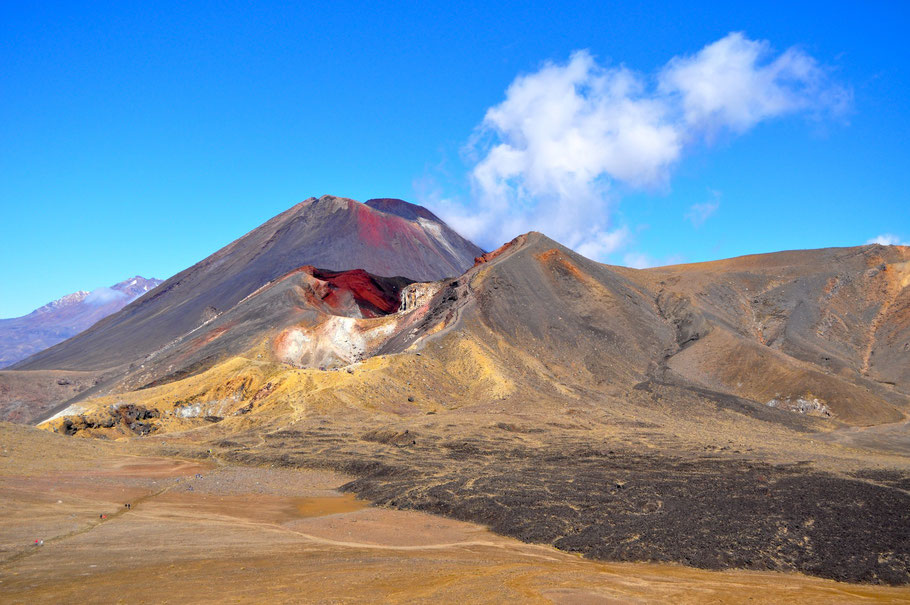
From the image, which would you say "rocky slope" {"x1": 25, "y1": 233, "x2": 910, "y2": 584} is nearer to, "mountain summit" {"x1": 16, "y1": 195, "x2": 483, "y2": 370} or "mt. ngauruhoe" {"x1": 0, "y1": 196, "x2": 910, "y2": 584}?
"mt. ngauruhoe" {"x1": 0, "y1": 196, "x2": 910, "y2": 584}

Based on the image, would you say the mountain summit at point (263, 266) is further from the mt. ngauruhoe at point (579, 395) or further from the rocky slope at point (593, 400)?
the rocky slope at point (593, 400)

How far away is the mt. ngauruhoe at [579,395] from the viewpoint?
1836cm

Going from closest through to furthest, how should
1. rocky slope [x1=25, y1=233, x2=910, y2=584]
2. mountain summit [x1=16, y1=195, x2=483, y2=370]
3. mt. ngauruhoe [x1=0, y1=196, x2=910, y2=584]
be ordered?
rocky slope [x1=25, y1=233, x2=910, y2=584] < mt. ngauruhoe [x1=0, y1=196, x2=910, y2=584] < mountain summit [x1=16, y1=195, x2=483, y2=370]

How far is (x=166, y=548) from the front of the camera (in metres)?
14.3

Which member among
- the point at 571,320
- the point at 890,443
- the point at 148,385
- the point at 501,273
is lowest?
the point at 890,443

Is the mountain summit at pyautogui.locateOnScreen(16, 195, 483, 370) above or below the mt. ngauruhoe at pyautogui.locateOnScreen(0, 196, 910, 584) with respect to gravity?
above

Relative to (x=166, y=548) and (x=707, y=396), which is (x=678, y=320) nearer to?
(x=707, y=396)

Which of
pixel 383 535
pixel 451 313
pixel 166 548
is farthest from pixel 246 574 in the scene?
pixel 451 313

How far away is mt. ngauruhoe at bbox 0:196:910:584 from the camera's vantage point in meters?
18.4

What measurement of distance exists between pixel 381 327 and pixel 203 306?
39.2m

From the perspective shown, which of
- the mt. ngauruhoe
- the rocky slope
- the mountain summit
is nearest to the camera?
the rocky slope

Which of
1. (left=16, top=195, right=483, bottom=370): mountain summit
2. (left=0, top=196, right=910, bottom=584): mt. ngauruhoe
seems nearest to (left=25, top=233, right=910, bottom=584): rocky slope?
(left=0, top=196, right=910, bottom=584): mt. ngauruhoe

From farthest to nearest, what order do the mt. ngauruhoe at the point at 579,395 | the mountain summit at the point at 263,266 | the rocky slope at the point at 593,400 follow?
the mountain summit at the point at 263,266 → the mt. ngauruhoe at the point at 579,395 → the rocky slope at the point at 593,400

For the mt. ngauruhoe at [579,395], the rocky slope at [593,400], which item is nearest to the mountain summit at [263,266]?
the mt. ngauruhoe at [579,395]
